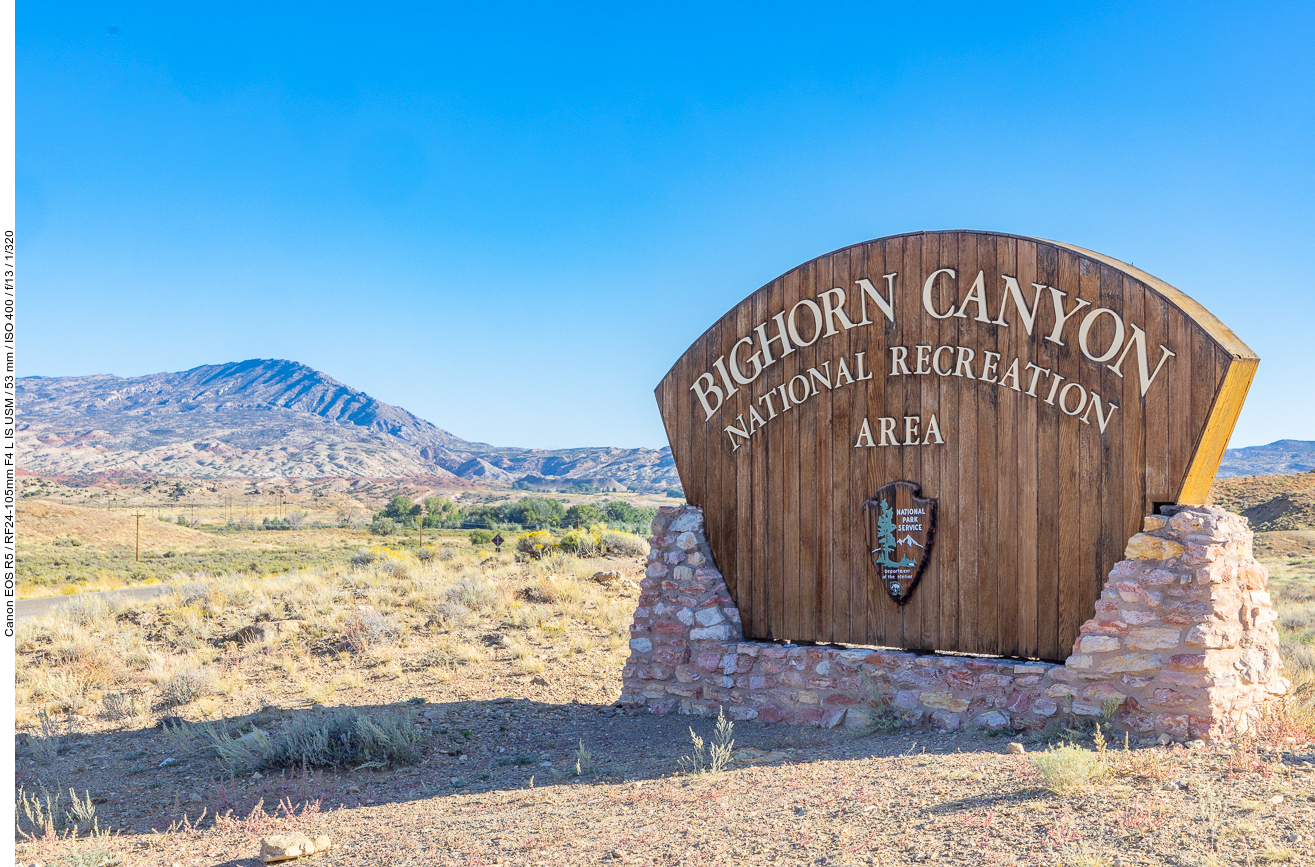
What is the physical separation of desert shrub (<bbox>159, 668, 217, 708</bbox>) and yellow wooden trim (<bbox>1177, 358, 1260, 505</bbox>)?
8997mm

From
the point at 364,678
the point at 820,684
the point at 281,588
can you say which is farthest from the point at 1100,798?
the point at 281,588

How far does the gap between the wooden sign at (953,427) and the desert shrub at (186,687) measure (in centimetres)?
553

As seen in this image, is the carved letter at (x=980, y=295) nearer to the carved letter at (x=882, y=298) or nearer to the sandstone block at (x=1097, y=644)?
the carved letter at (x=882, y=298)

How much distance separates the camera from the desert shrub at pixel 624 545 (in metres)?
20.8

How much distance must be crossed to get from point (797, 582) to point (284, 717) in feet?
15.9

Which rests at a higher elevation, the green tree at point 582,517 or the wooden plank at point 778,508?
the wooden plank at point 778,508

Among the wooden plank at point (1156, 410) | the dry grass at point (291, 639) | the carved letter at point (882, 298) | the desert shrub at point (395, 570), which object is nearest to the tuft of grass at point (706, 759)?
the wooden plank at point (1156, 410)

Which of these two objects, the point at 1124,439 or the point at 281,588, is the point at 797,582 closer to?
the point at 1124,439

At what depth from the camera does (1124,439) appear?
235 inches

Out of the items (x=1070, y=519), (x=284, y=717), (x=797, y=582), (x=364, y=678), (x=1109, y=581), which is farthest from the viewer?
(x=364, y=678)

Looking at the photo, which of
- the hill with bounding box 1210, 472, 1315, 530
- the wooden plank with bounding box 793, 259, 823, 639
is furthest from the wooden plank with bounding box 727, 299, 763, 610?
the hill with bounding box 1210, 472, 1315, 530

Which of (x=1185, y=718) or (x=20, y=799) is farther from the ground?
(x=1185, y=718)

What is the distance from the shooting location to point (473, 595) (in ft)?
45.8

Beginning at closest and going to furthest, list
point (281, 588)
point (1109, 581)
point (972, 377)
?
point (1109, 581), point (972, 377), point (281, 588)
